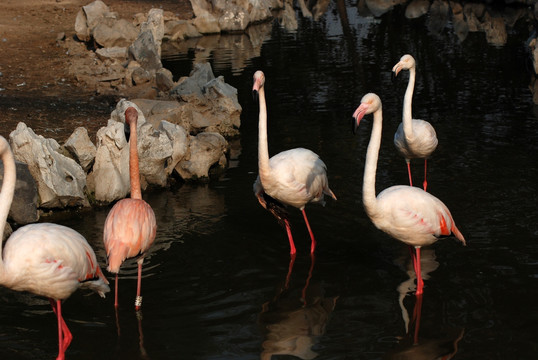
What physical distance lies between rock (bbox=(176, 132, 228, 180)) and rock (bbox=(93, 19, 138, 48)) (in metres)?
8.87

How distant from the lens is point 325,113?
11.8 m

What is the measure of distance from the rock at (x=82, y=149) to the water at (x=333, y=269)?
27.4 inches

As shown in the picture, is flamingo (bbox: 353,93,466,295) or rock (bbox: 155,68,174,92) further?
rock (bbox: 155,68,174,92)

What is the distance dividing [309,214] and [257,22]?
54.1ft

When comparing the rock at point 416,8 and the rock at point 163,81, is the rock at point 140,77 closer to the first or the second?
the rock at point 163,81

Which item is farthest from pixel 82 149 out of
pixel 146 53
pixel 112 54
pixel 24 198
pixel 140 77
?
pixel 112 54

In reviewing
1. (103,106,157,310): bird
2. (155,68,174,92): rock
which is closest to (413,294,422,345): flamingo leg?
(103,106,157,310): bird

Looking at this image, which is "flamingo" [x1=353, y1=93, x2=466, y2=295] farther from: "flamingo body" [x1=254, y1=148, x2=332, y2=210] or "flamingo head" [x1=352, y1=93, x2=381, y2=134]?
"flamingo body" [x1=254, y1=148, x2=332, y2=210]

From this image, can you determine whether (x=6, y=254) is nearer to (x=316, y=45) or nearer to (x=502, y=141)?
(x=502, y=141)

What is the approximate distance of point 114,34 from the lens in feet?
57.5

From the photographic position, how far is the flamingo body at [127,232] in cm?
573

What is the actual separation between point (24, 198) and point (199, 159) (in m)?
2.46

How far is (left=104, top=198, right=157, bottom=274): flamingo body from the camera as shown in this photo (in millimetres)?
5727

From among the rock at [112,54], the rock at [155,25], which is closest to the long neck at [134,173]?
the rock at [112,54]
